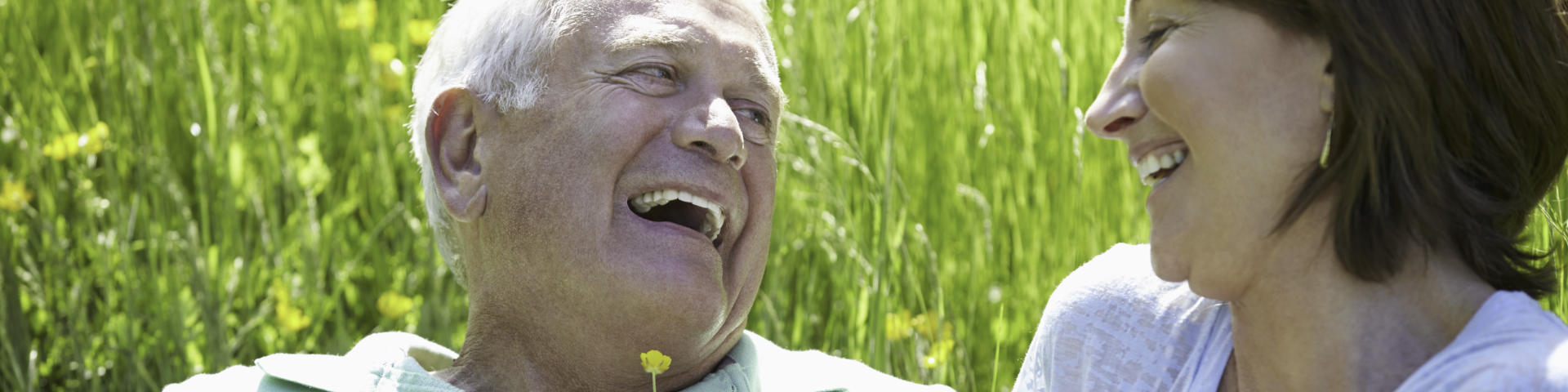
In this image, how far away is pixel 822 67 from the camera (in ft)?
9.96

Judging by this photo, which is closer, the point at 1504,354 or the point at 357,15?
the point at 1504,354

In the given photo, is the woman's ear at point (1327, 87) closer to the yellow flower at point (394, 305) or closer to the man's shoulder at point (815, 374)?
the man's shoulder at point (815, 374)

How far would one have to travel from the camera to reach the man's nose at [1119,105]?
1.54 m

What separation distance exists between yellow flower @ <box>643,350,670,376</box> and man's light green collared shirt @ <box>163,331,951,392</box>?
0.44m

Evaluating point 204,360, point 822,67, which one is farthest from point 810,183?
point 204,360

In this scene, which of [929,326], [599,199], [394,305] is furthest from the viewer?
[394,305]

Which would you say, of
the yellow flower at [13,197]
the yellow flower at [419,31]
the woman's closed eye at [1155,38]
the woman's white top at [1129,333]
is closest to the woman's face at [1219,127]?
the woman's closed eye at [1155,38]

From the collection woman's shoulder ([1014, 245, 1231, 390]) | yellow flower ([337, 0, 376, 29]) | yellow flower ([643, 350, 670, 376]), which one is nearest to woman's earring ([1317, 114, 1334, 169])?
woman's shoulder ([1014, 245, 1231, 390])

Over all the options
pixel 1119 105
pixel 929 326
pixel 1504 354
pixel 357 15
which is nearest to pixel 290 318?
pixel 357 15

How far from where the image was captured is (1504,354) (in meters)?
1.34

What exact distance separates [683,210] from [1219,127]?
98 centimetres

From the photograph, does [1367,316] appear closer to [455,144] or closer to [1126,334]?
[1126,334]

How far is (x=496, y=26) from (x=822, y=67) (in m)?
1.03

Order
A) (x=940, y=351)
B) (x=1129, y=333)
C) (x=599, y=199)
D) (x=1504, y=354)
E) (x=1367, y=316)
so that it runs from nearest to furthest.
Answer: (x=1504, y=354) < (x=1367, y=316) < (x=1129, y=333) < (x=599, y=199) < (x=940, y=351)
